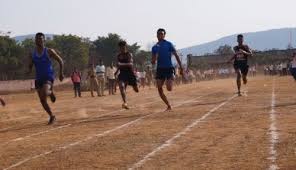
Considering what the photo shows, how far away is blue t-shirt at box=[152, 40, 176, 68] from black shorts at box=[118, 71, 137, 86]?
156 centimetres

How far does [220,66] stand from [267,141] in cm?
8475

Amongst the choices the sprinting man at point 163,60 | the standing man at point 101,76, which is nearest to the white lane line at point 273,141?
the sprinting man at point 163,60

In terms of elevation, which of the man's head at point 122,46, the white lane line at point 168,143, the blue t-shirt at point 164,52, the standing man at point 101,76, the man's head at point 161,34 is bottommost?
the white lane line at point 168,143

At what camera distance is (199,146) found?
8.02 m

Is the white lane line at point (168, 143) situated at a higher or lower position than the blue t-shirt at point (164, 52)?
lower

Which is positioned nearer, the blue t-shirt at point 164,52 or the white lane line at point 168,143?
the white lane line at point 168,143

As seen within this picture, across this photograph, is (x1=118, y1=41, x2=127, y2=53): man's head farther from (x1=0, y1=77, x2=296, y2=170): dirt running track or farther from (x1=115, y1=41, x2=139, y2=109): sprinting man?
(x1=0, y1=77, x2=296, y2=170): dirt running track

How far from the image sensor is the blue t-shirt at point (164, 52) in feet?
47.5

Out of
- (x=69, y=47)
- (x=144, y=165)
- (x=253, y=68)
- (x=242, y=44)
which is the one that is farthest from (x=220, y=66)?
(x=144, y=165)

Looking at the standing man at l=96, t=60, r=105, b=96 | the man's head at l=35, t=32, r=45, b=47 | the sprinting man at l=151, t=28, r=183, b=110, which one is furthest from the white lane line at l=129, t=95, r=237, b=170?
the standing man at l=96, t=60, r=105, b=96

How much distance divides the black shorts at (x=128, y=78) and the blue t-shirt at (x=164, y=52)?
5.12 feet

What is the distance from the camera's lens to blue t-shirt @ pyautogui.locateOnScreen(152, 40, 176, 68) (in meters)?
14.5

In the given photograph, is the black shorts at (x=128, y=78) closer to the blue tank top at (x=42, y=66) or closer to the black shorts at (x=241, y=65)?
the blue tank top at (x=42, y=66)

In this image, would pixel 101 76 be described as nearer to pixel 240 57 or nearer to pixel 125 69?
pixel 240 57
